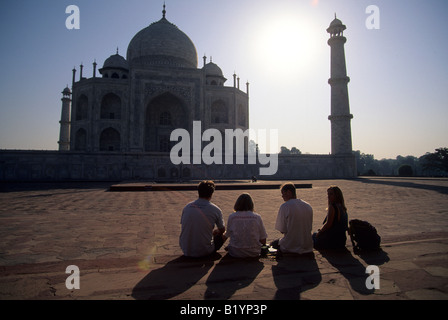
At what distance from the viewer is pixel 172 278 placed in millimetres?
2502

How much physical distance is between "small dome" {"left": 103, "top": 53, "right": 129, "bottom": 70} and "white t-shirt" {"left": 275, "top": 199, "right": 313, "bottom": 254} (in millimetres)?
31071

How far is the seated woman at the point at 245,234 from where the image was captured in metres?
3.10

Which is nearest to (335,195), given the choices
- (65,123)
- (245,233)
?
(245,233)

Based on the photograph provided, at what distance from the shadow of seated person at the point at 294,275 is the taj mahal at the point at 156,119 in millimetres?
18513

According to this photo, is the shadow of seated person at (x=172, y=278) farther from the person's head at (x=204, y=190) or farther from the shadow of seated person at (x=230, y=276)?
the person's head at (x=204, y=190)

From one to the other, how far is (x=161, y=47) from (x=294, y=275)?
1264 inches

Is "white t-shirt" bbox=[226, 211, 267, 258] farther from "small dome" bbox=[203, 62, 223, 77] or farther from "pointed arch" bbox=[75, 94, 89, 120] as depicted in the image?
"small dome" bbox=[203, 62, 223, 77]

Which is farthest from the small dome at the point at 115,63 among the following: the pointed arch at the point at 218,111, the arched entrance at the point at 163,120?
the pointed arch at the point at 218,111

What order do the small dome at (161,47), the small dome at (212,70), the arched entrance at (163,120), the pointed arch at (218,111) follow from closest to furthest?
the arched entrance at (163,120)
the small dome at (161,47)
the pointed arch at (218,111)
the small dome at (212,70)

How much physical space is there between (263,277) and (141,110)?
26233 mm

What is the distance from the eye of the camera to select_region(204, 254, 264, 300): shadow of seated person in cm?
219

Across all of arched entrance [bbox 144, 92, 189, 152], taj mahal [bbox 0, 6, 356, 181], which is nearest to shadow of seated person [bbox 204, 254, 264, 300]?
taj mahal [bbox 0, 6, 356, 181]

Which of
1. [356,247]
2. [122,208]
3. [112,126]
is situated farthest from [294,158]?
[356,247]

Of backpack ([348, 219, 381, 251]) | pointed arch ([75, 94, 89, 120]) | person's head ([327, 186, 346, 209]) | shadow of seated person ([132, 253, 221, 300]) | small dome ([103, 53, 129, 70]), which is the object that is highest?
small dome ([103, 53, 129, 70])
